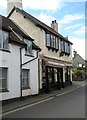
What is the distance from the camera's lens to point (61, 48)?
38.9m

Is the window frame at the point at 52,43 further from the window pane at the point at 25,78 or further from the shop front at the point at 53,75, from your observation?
the window pane at the point at 25,78

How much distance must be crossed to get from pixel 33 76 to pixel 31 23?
660cm

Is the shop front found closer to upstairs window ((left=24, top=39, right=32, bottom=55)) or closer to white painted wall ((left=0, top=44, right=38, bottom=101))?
upstairs window ((left=24, top=39, right=32, bottom=55))

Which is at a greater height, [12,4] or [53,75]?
[12,4]

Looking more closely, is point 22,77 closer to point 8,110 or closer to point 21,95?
point 21,95

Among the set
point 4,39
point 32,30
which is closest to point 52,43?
point 32,30

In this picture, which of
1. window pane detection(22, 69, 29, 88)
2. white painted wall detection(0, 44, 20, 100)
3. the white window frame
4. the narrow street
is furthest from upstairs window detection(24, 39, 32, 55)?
the narrow street

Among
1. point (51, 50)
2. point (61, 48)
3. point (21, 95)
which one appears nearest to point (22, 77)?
point (21, 95)

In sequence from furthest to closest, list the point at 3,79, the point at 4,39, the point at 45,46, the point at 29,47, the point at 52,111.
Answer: the point at 45,46, the point at 29,47, the point at 4,39, the point at 3,79, the point at 52,111

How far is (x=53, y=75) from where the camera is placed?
35312mm

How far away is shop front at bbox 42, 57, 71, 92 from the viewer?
31203 millimetres

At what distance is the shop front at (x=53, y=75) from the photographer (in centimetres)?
3120

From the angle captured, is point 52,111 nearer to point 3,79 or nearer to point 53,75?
point 3,79

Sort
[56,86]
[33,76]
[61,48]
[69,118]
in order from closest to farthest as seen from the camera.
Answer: [69,118]
[33,76]
[56,86]
[61,48]
